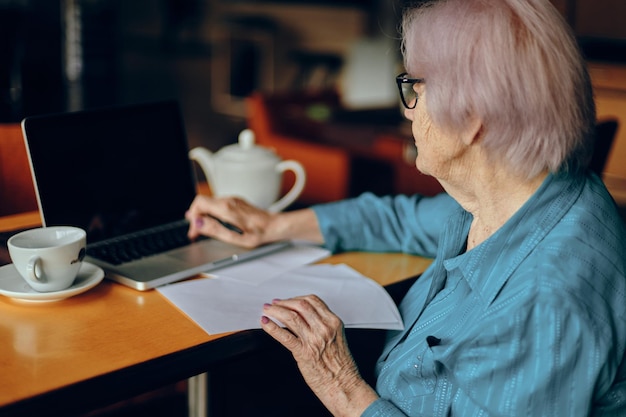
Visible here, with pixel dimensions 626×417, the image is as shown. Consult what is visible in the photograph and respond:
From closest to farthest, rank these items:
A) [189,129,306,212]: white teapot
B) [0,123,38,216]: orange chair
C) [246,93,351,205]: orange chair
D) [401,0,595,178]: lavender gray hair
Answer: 1. [401,0,595,178]: lavender gray hair
2. [189,129,306,212]: white teapot
3. [0,123,38,216]: orange chair
4. [246,93,351,205]: orange chair

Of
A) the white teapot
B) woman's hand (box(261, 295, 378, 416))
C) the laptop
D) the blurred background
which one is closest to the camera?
woman's hand (box(261, 295, 378, 416))

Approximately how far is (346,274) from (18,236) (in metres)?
0.58

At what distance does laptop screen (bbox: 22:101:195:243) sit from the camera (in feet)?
4.25

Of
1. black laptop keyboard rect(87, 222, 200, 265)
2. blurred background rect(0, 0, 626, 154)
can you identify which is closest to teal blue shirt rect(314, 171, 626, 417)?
black laptop keyboard rect(87, 222, 200, 265)

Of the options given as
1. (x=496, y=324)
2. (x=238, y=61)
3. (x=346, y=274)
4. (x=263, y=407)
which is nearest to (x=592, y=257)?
(x=496, y=324)

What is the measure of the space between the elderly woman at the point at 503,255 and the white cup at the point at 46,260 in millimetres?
317

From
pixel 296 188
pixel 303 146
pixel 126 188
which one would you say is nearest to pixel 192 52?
pixel 303 146

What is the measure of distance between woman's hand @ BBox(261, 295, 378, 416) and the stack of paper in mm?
43

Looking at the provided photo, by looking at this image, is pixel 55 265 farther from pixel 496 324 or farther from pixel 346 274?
pixel 496 324

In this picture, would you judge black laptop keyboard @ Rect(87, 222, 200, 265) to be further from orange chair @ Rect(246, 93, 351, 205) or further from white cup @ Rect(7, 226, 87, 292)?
orange chair @ Rect(246, 93, 351, 205)

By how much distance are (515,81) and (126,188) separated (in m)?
0.82

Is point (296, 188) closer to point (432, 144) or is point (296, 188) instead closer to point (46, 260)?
point (432, 144)

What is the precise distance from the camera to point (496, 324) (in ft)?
3.10

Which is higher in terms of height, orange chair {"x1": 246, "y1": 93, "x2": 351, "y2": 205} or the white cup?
the white cup
